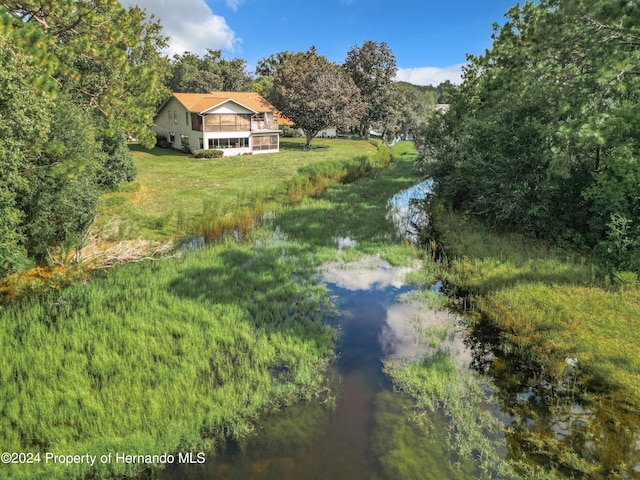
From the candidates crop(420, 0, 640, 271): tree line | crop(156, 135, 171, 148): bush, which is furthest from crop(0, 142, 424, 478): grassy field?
crop(156, 135, 171, 148): bush

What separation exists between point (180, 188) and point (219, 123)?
60.0ft

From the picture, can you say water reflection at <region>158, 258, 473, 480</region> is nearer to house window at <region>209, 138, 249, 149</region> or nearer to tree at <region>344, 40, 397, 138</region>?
house window at <region>209, 138, 249, 149</region>

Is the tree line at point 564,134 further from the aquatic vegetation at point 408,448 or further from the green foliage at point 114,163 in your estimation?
the green foliage at point 114,163

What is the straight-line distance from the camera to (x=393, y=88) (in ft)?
204

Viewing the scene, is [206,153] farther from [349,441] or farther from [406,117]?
[406,117]

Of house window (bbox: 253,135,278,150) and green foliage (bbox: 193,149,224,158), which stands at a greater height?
house window (bbox: 253,135,278,150)

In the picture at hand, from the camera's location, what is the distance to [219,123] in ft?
130

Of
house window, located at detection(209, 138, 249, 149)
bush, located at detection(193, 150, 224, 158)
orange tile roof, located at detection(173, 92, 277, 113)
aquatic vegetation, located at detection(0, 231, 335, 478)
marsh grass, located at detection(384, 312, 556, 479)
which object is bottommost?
marsh grass, located at detection(384, 312, 556, 479)

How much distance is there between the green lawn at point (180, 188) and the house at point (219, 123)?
2.66 meters

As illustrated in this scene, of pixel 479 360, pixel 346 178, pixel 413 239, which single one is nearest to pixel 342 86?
pixel 346 178

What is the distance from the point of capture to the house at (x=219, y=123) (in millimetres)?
39031

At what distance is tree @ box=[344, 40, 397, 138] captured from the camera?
2409 inches

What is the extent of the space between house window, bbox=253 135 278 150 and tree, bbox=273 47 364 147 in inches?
171

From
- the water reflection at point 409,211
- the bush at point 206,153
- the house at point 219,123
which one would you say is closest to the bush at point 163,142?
the house at point 219,123
